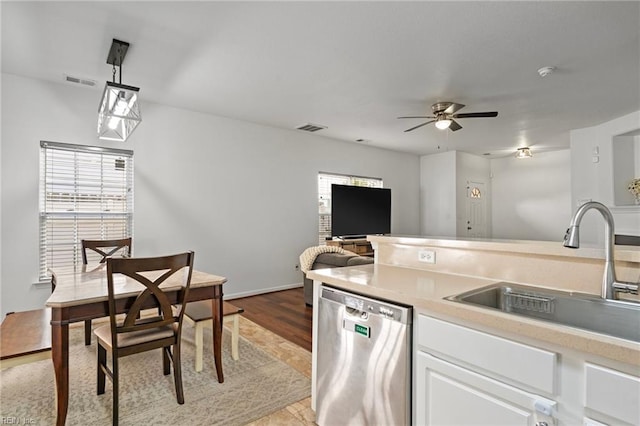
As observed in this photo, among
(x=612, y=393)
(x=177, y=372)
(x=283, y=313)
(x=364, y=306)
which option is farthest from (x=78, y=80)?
(x=612, y=393)

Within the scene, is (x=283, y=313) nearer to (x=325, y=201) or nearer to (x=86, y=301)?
(x=325, y=201)

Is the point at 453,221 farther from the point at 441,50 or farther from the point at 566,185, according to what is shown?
the point at 441,50

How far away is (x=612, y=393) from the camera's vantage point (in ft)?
3.00

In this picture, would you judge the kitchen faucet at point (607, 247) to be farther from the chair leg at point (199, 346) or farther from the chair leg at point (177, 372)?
the chair leg at point (199, 346)

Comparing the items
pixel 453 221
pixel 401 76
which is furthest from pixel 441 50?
pixel 453 221

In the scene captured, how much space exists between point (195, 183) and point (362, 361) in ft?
12.4

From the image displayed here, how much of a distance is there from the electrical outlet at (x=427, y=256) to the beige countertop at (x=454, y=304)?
0.26 feet

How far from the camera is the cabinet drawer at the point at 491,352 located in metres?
1.05

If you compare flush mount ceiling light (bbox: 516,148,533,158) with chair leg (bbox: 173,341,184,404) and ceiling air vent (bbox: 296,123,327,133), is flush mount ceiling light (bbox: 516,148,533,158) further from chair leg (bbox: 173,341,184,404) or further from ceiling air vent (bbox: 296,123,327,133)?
chair leg (bbox: 173,341,184,404)

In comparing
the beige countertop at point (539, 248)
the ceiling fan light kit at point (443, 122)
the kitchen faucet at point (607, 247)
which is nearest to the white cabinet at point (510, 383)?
the kitchen faucet at point (607, 247)

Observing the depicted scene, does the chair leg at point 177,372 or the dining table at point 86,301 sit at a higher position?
the dining table at point 86,301

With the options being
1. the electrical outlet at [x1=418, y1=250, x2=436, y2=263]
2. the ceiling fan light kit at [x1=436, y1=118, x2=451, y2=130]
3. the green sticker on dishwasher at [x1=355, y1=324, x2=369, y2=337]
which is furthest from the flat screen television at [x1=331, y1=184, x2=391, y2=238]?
the green sticker on dishwasher at [x1=355, y1=324, x2=369, y2=337]

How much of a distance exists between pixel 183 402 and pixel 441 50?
3.42 metres

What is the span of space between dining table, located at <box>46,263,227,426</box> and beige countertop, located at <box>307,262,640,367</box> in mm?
906
